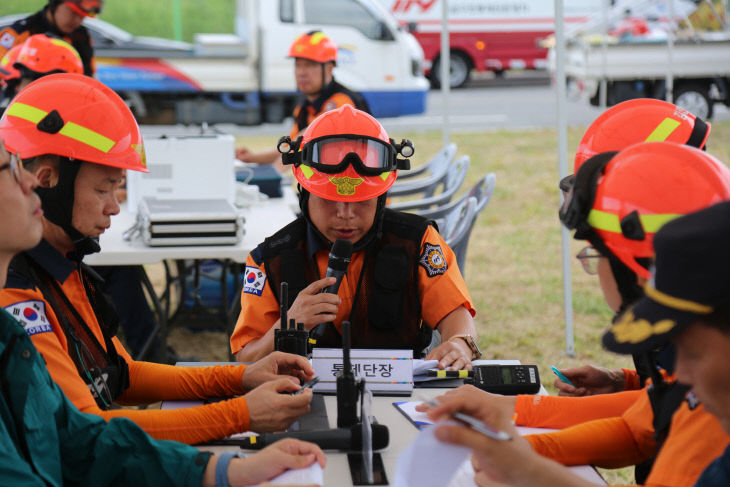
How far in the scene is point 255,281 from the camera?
10.5 ft

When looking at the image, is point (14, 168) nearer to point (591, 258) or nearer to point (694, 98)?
point (591, 258)

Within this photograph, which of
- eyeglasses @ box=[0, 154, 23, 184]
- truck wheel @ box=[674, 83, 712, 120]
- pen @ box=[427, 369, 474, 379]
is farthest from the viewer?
truck wheel @ box=[674, 83, 712, 120]

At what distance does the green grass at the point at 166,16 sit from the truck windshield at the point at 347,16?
8.05 meters

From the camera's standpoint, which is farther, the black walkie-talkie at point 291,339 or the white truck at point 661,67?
the white truck at point 661,67

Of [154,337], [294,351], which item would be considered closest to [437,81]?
[154,337]

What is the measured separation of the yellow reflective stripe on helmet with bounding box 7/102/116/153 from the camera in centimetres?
260

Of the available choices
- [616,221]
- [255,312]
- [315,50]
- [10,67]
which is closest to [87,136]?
[255,312]

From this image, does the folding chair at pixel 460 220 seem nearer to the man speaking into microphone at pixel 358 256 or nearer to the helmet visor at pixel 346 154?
the man speaking into microphone at pixel 358 256

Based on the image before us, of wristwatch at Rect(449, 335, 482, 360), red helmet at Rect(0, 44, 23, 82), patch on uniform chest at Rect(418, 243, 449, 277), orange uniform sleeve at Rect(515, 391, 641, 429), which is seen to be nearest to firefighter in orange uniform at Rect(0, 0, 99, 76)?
red helmet at Rect(0, 44, 23, 82)

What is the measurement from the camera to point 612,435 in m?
2.18

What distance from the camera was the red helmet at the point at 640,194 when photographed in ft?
6.13

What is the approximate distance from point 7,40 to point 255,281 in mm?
5172

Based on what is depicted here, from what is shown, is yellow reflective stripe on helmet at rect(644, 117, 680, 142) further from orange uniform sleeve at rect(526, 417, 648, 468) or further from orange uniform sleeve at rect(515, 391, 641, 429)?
orange uniform sleeve at rect(526, 417, 648, 468)

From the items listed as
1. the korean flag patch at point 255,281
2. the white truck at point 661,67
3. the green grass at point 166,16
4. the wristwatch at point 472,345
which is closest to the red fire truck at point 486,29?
the white truck at point 661,67
